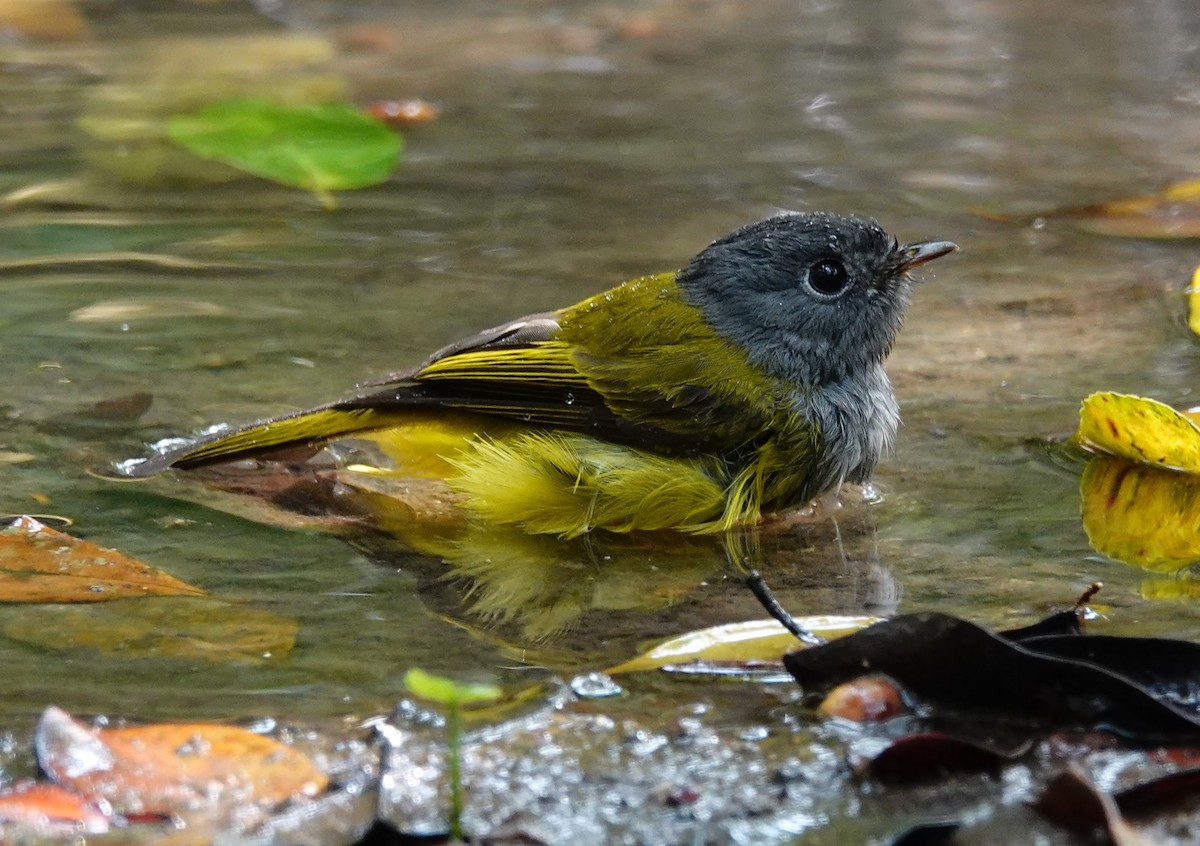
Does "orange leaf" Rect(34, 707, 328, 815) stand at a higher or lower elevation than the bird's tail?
higher

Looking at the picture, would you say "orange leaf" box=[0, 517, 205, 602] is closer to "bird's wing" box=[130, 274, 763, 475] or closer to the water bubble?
"bird's wing" box=[130, 274, 763, 475]

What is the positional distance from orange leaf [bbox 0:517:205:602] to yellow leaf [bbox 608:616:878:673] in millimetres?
987

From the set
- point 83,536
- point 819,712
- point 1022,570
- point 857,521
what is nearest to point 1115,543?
point 1022,570

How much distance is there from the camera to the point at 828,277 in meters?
4.39

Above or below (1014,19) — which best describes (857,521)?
below

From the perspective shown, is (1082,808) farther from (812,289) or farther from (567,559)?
(812,289)

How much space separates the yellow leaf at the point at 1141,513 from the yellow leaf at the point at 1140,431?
0.13 feet

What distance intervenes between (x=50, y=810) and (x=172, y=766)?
192mm

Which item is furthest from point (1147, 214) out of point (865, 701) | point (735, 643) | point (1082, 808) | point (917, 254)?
point (1082, 808)

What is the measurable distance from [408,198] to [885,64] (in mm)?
3367

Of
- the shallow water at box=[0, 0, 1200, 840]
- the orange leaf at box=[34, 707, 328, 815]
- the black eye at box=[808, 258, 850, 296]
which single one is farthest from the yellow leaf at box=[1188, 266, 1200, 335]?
the orange leaf at box=[34, 707, 328, 815]

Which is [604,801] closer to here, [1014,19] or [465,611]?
[465,611]

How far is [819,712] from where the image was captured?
2.62m

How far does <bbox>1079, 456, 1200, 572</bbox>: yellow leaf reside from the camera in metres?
3.43
